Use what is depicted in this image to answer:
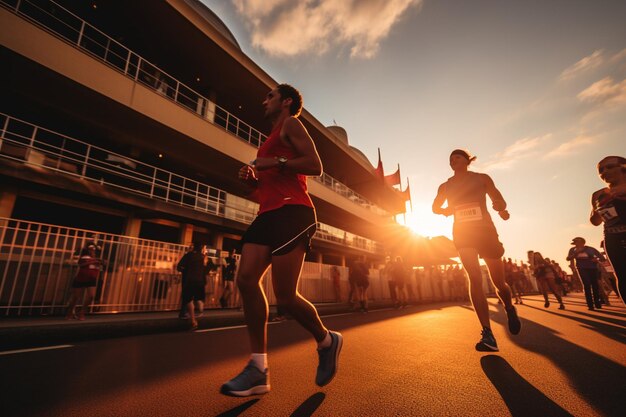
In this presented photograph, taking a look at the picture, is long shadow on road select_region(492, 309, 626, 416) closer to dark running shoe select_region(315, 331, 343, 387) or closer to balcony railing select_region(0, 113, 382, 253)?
dark running shoe select_region(315, 331, 343, 387)

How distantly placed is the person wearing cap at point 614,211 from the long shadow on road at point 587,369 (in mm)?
604

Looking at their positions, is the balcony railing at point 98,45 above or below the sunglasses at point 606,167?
above

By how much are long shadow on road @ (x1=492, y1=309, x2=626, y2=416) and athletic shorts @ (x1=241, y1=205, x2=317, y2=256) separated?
1699 mm

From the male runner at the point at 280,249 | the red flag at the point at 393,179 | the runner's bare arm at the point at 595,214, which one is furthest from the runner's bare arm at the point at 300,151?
the red flag at the point at 393,179

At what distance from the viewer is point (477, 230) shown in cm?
309

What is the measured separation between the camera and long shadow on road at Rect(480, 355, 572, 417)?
1.41m

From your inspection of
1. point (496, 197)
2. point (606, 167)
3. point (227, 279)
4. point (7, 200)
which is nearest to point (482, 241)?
point (496, 197)

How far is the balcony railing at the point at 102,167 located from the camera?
30.8 ft

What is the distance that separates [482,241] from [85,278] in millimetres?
6937

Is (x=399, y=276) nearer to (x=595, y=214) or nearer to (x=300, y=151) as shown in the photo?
(x=595, y=214)

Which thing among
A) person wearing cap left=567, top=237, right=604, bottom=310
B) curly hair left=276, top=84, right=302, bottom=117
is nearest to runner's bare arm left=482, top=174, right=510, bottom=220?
curly hair left=276, top=84, right=302, bottom=117

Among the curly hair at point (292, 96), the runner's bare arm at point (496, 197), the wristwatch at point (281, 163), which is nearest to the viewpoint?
the wristwatch at point (281, 163)

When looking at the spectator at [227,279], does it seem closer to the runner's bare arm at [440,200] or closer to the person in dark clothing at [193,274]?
the person in dark clothing at [193,274]

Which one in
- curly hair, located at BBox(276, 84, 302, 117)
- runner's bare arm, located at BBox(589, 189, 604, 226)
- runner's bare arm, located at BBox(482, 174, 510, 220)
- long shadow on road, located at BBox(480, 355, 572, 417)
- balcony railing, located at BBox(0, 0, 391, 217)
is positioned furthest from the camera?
balcony railing, located at BBox(0, 0, 391, 217)
